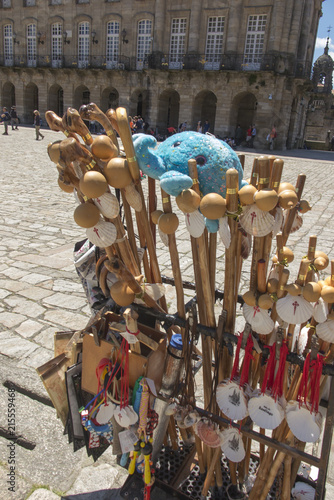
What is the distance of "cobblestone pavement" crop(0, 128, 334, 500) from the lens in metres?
2.04

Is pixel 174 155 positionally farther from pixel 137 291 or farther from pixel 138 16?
pixel 138 16

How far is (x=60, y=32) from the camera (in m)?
31.4

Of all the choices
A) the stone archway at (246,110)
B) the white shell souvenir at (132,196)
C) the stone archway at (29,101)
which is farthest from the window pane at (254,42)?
the white shell souvenir at (132,196)

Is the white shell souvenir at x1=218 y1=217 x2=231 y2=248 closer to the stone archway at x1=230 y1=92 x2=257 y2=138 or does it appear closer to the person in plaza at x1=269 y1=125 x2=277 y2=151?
the person in plaza at x1=269 y1=125 x2=277 y2=151

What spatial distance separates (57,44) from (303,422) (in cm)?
3629

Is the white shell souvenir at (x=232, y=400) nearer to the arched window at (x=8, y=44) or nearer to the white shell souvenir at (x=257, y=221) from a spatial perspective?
the white shell souvenir at (x=257, y=221)

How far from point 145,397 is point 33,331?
2113 millimetres

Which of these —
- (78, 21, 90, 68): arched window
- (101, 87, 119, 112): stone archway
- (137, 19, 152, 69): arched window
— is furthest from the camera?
(101, 87, 119, 112): stone archway

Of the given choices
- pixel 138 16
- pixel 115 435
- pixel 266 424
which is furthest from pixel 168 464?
pixel 138 16

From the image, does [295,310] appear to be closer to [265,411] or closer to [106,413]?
[265,411]

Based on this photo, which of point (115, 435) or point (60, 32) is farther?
point (60, 32)

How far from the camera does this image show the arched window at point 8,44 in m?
33.9

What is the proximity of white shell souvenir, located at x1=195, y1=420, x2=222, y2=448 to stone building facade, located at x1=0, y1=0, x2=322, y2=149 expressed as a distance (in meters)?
25.8

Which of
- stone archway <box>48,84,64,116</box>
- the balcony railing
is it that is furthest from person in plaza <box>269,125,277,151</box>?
stone archway <box>48,84,64,116</box>
